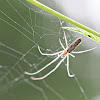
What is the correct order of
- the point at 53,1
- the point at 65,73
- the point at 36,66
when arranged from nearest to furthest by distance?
the point at 53,1, the point at 36,66, the point at 65,73

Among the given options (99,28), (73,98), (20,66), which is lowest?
(73,98)

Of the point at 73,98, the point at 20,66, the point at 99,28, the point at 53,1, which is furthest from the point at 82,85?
the point at 53,1

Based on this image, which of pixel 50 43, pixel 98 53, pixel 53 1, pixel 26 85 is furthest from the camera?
pixel 98 53

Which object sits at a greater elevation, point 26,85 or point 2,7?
point 2,7

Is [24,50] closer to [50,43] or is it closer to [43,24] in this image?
[50,43]

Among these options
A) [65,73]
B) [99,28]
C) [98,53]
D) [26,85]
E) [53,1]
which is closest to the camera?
[53,1]

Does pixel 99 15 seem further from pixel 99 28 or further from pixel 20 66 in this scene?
pixel 20 66

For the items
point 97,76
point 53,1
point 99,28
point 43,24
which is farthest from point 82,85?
point 53,1

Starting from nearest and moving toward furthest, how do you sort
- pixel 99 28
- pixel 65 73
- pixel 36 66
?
pixel 99 28 < pixel 36 66 < pixel 65 73

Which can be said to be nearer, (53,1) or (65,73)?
(53,1)
